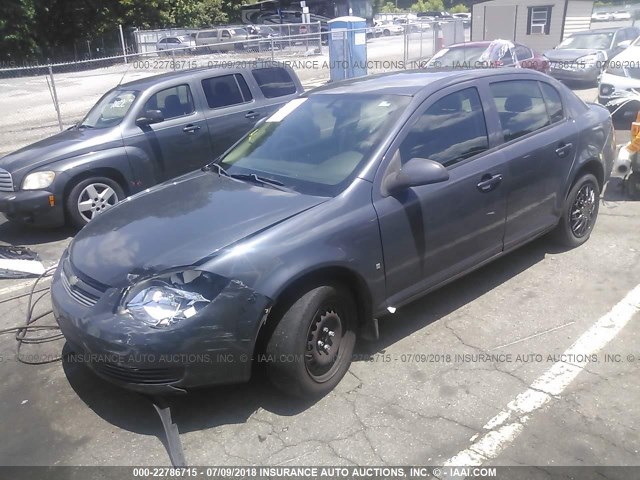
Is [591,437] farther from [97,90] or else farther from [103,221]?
[97,90]

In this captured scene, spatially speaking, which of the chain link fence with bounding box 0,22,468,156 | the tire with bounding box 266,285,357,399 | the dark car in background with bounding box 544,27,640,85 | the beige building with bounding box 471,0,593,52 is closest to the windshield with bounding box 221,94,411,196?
the tire with bounding box 266,285,357,399

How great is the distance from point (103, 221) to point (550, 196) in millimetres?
3462

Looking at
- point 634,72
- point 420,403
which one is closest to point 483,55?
point 634,72

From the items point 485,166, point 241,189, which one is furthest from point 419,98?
point 241,189

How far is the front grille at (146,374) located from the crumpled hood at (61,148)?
4.21 metres

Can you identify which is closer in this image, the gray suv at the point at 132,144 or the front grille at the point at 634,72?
the gray suv at the point at 132,144

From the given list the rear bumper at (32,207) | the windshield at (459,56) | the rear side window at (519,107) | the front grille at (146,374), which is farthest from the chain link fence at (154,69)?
the front grille at (146,374)

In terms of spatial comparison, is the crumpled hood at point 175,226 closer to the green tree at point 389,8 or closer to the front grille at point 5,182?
the front grille at point 5,182

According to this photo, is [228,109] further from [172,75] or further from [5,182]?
[5,182]

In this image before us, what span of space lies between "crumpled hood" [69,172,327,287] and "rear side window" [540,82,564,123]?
101 inches

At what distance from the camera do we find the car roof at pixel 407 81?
421 centimetres

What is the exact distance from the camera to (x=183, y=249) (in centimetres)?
324

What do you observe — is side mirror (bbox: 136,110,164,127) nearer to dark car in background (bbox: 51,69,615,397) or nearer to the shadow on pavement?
the shadow on pavement

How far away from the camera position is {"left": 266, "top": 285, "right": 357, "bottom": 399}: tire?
3.27m
